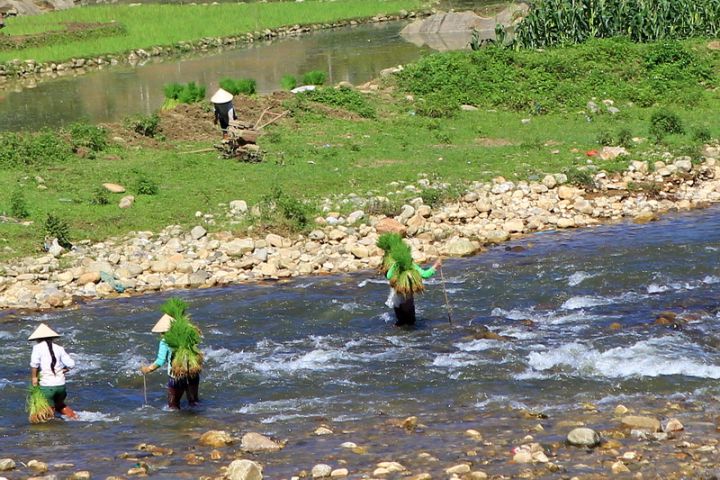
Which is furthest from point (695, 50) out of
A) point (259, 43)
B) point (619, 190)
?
point (259, 43)

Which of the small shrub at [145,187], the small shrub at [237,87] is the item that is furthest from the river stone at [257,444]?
the small shrub at [237,87]

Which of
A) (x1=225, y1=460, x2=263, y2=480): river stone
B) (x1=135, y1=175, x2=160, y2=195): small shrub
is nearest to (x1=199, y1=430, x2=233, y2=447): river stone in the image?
(x1=225, y1=460, x2=263, y2=480): river stone

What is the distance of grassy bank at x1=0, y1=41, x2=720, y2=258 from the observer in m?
25.6

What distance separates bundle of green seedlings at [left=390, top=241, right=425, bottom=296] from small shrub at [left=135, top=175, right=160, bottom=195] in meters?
8.83

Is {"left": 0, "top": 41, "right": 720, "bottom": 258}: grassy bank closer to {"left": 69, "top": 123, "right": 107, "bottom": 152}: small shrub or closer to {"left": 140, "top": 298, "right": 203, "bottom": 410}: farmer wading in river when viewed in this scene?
{"left": 69, "top": 123, "right": 107, "bottom": 152}: small shrub

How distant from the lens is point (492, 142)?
1204 inches

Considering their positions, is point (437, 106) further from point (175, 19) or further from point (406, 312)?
point (175, 19)

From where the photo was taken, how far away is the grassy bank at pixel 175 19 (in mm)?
61625

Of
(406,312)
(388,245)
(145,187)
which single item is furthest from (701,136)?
(145,187)

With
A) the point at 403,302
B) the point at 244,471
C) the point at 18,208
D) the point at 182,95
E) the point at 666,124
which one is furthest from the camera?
the point at 182,95

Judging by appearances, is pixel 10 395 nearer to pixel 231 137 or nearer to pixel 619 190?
pixel 231 137

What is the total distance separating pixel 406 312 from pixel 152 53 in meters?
45.2

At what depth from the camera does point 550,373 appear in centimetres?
1666

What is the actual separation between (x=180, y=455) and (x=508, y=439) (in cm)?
399
